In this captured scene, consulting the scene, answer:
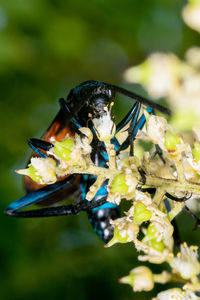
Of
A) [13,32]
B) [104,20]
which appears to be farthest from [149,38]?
[13,32]

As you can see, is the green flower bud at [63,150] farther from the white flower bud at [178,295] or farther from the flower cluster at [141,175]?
the white flower bud at [178,295]

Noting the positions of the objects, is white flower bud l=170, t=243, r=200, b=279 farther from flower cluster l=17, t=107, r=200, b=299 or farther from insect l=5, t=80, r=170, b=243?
insect l=5, t=80, r=170, b=243

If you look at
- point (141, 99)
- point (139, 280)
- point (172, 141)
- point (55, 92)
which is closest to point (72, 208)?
point (139, 280)

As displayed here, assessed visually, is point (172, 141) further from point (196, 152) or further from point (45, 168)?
point (45, 168)

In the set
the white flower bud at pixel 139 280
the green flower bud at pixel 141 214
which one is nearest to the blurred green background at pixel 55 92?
the white flower bud at pixel 139 280

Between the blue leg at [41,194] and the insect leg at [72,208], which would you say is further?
the blue leg at [41,194]

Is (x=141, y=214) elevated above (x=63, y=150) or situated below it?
below

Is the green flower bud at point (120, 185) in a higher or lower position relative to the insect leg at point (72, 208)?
lower

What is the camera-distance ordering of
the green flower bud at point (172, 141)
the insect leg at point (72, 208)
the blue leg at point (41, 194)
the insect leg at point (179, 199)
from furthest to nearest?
the blue leg at point (41, 194) < the insect leg at point (72, 208) < the insect leg at point (179, 199) < the green flower bud at point (172, 141)
